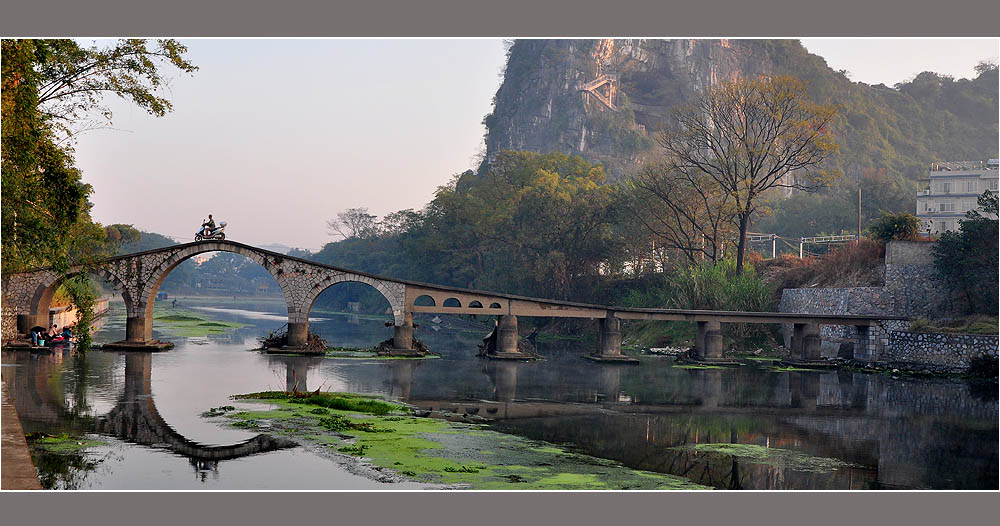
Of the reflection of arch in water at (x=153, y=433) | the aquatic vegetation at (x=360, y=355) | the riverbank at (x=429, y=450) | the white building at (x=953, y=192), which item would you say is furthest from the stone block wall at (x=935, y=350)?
the white building at (x=953, y=192)

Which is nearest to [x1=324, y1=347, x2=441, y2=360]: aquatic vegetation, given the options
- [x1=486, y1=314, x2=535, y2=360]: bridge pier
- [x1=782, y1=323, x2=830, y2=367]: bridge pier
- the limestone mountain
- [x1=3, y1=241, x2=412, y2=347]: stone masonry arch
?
[x1=3, y1=241, x2=412, y2=347]: stone masonry arch

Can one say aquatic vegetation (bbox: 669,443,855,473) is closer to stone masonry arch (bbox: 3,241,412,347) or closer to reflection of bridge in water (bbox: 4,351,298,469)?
reflection of bridge in water (bbox: 4,351,298,469)

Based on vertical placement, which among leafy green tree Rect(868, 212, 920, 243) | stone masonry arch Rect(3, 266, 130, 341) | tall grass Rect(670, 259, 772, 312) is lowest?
stone masonry arch Rect(3, 266, 130, 341)

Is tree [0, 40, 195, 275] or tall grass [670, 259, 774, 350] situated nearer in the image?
tree [0, 40, 195, 275]

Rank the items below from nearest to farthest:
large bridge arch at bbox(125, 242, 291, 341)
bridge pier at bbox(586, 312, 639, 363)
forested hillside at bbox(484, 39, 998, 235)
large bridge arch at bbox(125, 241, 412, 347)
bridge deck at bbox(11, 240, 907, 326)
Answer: large bridge arch at bbox(125, 242, 291, 341)
large bridge arch at bbox(125, 241, 412, 347)
bridge deck at bbox(11, 240, 907, 326)
bridge pier at bbox(586, 312, 639, 363)
forested hillside at bbox(484, 39, 998, 235)

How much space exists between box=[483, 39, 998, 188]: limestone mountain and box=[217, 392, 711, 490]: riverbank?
115 meters

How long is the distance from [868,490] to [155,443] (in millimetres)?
14936

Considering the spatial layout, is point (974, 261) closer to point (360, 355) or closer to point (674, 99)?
point (360, 355)

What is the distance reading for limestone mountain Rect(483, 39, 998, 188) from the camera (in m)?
143

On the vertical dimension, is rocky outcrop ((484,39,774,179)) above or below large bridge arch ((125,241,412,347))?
above

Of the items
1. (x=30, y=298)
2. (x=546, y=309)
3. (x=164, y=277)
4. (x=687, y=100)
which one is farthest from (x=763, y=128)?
(x=687, y=100)

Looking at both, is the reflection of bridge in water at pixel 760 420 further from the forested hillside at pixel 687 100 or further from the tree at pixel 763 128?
the forested hillside at pixel 687 100

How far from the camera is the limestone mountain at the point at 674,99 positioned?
5645 inches

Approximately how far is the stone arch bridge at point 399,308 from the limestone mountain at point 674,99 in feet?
301
